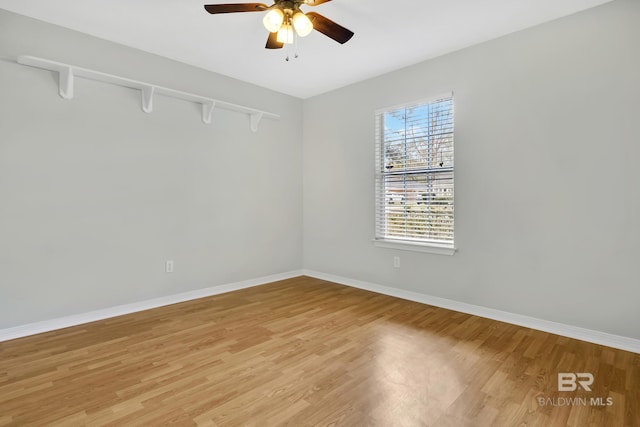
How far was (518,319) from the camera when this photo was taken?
113 inches

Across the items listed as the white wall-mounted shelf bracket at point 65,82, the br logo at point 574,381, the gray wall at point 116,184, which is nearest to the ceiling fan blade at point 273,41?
the gray wall at point 116,184

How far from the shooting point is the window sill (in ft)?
10.9

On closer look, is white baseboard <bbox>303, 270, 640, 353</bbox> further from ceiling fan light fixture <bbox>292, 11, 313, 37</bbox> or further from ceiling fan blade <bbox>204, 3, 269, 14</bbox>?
ceiling fan blade <bbox>204, 3, 269, 14</bbox>

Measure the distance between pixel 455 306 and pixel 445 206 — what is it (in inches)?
39.8

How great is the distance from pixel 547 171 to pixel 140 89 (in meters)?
3.79

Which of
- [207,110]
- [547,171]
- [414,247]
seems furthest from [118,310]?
[547,171]

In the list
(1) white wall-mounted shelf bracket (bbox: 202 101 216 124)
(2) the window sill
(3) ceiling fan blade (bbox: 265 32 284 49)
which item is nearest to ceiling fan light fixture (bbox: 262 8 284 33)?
(3) ceiling fan blade (bbox: 265 32 284 49)

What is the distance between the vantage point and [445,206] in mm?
3373

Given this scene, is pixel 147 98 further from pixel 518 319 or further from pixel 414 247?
pixel 518 319

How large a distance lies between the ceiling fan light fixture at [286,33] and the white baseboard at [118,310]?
9.00 feet

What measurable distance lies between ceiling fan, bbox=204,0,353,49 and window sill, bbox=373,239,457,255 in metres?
2.18

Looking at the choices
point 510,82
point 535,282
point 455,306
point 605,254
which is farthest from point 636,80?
point 455,306

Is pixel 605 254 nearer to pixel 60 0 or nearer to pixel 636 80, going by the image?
pixel 636 80

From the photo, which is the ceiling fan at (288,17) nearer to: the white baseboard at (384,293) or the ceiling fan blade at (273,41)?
the ceiling fan blade at (273,41)
